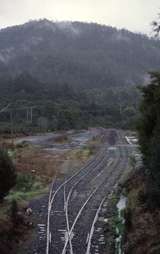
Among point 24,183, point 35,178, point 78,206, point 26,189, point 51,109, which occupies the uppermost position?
point 78,206

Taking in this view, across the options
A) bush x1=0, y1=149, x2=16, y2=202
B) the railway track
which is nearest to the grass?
the railway track

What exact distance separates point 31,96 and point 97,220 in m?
141

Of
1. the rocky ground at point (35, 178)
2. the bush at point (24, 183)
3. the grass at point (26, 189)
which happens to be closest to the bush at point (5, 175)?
the rocky ground at point (35, 178)

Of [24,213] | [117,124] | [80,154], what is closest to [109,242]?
[24,213]

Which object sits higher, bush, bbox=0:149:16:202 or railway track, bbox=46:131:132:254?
bush, bbox=0:149:16:202

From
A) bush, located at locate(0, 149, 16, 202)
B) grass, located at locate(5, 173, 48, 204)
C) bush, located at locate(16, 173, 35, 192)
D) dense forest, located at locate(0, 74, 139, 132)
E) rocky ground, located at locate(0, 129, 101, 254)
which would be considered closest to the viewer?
rocky ground, located at locate(0, 129, 101, 254)

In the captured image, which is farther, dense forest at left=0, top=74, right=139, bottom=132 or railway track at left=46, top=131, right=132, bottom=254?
dense forest at left=0, top=74, right=139, bottom=132

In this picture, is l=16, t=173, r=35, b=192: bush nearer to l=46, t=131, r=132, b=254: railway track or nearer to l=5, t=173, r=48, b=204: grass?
l=5, t=173, r=48, b=204: grass

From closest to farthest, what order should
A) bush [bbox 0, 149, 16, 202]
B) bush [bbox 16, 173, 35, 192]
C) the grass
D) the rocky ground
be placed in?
the rocky ground, bush [bbox 0, 149, 16, 202], the grass, bush [bbox 16, 173, 35, 192]

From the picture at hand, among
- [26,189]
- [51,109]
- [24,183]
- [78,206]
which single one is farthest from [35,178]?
[51,109]

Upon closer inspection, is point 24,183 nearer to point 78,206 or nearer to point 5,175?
point 78,206

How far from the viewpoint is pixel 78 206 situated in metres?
26.2

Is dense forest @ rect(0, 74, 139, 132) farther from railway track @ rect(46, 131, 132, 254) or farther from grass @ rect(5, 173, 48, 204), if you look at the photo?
grass @ rect(5, 173, 48, 204)

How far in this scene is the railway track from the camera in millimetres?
18656
